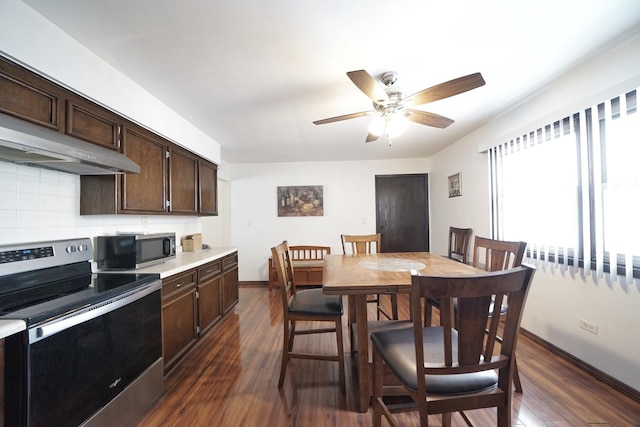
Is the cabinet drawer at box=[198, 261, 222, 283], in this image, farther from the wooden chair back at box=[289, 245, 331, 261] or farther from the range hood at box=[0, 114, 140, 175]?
the wooden chair back at box=[289, 245, 331, 261]

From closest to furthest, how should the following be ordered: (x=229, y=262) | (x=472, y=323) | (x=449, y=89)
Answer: (x=472, y=323) < (x=449, y=89) < (x=229, y=262)

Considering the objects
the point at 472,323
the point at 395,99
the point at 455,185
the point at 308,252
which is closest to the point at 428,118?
the point at 395,99

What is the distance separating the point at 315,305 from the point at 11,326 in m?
1.44

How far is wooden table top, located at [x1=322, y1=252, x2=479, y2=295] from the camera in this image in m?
1.32

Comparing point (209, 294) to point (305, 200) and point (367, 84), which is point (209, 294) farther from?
point (305, 200)

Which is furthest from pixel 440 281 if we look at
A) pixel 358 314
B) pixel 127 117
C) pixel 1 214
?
pixel 127 117

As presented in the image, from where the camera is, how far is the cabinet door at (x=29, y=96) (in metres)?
1.19

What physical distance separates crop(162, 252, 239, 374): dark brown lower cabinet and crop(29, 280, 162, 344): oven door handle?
1.00 feet

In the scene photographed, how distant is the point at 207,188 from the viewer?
3129mm

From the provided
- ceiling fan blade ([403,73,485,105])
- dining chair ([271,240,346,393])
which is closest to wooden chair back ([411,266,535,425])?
dining chair ([271,240,346,393])

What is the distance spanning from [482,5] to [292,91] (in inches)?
52.9

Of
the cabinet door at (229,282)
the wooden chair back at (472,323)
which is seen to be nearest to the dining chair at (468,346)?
the wooden chair back at (472,323)

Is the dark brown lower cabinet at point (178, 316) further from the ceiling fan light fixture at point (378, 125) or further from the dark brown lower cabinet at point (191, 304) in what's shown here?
the ceiling fan light fixture at point (378, 125)

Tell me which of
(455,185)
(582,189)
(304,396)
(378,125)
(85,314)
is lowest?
(304,396)
